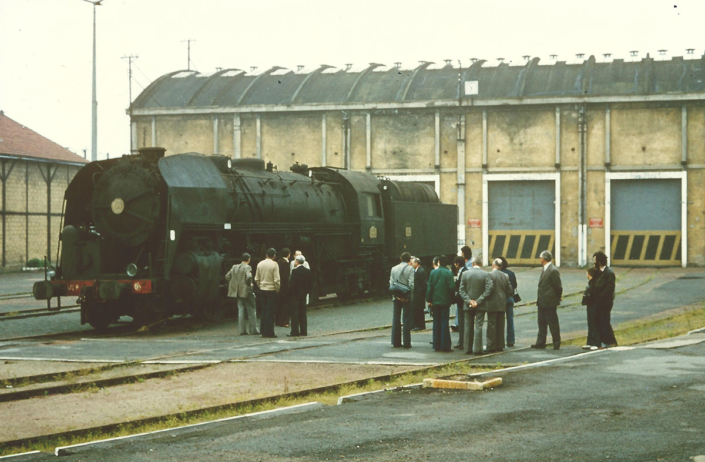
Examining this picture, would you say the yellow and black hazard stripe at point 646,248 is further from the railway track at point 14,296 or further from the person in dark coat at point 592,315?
the person in dark coat at point 592,315

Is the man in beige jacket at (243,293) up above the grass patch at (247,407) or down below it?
above

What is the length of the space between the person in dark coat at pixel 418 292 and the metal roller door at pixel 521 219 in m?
27.1

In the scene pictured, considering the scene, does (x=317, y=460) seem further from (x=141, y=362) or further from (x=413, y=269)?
(x=413, y=269)

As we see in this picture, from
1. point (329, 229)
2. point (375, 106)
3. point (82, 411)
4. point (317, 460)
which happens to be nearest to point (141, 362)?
point (82, 411)

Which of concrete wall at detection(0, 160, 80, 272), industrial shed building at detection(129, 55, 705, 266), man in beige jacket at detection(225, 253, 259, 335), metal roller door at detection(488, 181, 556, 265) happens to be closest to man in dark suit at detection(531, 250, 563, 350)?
man in beige jacket at detection(225, 253, 259, 335)

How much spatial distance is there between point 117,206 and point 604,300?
32.9 feet

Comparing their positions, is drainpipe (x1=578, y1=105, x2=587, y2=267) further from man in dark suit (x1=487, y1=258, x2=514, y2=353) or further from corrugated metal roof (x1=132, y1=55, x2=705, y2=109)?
man in dark suit (x1=487, y1=258, x2=514, y2=353)

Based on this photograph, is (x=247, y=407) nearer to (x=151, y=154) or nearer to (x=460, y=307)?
(x=460, y=307)

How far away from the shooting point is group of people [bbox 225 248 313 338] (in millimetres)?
17766

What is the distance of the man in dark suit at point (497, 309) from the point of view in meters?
15.2

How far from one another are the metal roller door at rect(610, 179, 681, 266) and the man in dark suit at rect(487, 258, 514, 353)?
2971cm

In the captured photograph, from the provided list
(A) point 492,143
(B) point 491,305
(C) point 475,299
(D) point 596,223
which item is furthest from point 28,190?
(B) point 491,305

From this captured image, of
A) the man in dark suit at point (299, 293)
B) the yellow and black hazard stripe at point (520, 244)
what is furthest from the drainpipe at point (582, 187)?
the man in dark suit at point (299, 293)

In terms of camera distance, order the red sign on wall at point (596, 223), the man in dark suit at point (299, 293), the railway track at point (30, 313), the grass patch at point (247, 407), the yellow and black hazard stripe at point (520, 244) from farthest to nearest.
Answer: the yellow and black hazard stripe at point (520, 244) < the red sign on wall at point (596, 223) < the railway track at point (30, 313) < the man in dark suit at point (299, 293) < the grass patch at point (247, 407)
